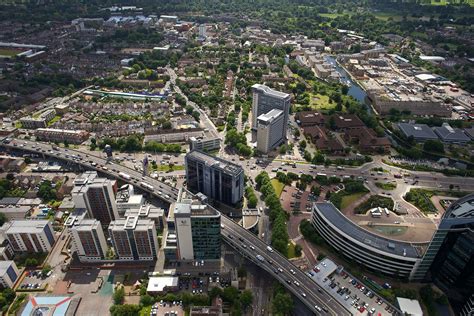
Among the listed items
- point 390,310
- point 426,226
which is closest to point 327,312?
point 390,310

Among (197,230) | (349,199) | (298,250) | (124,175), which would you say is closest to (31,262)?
(124,175)

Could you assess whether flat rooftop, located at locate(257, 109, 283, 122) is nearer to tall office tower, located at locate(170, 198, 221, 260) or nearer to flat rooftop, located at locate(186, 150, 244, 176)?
flat rooftop, located at locate(186, 150, 244, 176)

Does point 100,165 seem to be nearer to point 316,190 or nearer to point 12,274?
point 12,274

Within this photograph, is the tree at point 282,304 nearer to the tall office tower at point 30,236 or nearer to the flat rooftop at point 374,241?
the flat rooftop at point 374,241

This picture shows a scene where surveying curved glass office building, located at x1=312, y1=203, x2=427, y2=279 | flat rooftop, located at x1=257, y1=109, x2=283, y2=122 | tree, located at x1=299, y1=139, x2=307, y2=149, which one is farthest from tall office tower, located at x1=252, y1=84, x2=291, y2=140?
curved glass office building, located at x1=312, y1=203, x2=427, y2=279

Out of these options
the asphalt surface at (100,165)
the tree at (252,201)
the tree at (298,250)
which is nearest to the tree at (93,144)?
the asphalt surface at (100,165)
